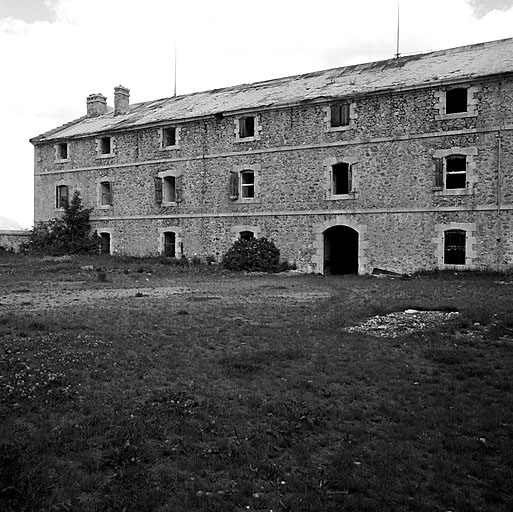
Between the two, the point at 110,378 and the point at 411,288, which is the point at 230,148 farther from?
the point at 110,378

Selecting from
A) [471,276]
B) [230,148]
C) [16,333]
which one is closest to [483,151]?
[471,276]

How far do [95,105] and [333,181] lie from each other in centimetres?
1973

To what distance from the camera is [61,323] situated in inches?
369

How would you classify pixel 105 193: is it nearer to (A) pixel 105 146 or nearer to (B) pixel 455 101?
(A) pixel 105 146

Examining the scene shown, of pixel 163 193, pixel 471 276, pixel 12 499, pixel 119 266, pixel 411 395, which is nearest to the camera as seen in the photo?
pixel 12 499

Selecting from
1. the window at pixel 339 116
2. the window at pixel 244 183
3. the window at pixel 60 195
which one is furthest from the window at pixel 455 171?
the window at pixel 60 195

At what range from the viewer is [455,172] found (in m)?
20.2

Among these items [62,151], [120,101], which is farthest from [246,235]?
[120,101]

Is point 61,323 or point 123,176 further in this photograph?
point 123,176

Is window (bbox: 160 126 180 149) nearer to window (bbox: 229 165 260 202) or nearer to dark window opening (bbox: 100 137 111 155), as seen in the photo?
dark window opening (bbox: 100 137 111 155)

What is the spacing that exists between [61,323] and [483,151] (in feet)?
54.0

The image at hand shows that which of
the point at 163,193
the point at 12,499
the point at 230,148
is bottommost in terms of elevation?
the point at 12,499

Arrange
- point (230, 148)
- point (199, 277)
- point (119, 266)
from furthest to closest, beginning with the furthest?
1. point (230, 148)
2. point (119, 266)
3. point (199, 277)

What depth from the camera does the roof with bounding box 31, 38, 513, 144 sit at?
68.4 ft
